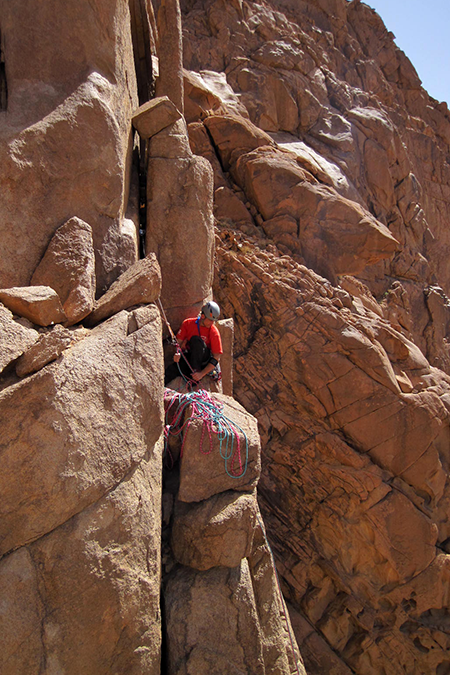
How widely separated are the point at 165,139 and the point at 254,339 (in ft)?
14.8

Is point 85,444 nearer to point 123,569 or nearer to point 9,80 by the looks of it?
point 123,569

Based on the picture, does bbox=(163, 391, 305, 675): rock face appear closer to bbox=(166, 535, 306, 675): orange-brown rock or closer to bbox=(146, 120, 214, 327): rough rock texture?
bbox=(166, 535, 306, 675): orange-brown rock

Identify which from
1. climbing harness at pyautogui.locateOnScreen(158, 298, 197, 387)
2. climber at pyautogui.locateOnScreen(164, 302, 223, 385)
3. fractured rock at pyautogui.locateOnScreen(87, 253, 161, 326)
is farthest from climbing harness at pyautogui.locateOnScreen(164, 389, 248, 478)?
fractured rock at pyautogui.locateOnScreen(87, 253, 161, 326)

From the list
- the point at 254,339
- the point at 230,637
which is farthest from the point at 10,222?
the point at 254,339

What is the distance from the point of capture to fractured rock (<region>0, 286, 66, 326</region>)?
402 centimetres

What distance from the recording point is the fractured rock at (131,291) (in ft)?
16.4

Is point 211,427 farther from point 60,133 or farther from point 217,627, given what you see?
point 60,133

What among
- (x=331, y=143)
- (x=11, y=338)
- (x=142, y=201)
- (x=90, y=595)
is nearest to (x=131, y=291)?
(x=11, y=338)

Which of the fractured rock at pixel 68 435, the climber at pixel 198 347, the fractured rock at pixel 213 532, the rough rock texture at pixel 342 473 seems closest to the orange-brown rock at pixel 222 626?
the fractured rock at pixel 213 532

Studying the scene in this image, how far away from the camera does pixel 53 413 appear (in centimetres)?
381

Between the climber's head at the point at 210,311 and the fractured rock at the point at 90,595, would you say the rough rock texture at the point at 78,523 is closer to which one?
the fractured rock at the point at 90,595

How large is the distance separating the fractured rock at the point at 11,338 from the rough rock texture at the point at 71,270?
0.76 meters

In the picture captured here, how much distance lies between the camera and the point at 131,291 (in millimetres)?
5148

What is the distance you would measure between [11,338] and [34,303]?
1.29 ft
